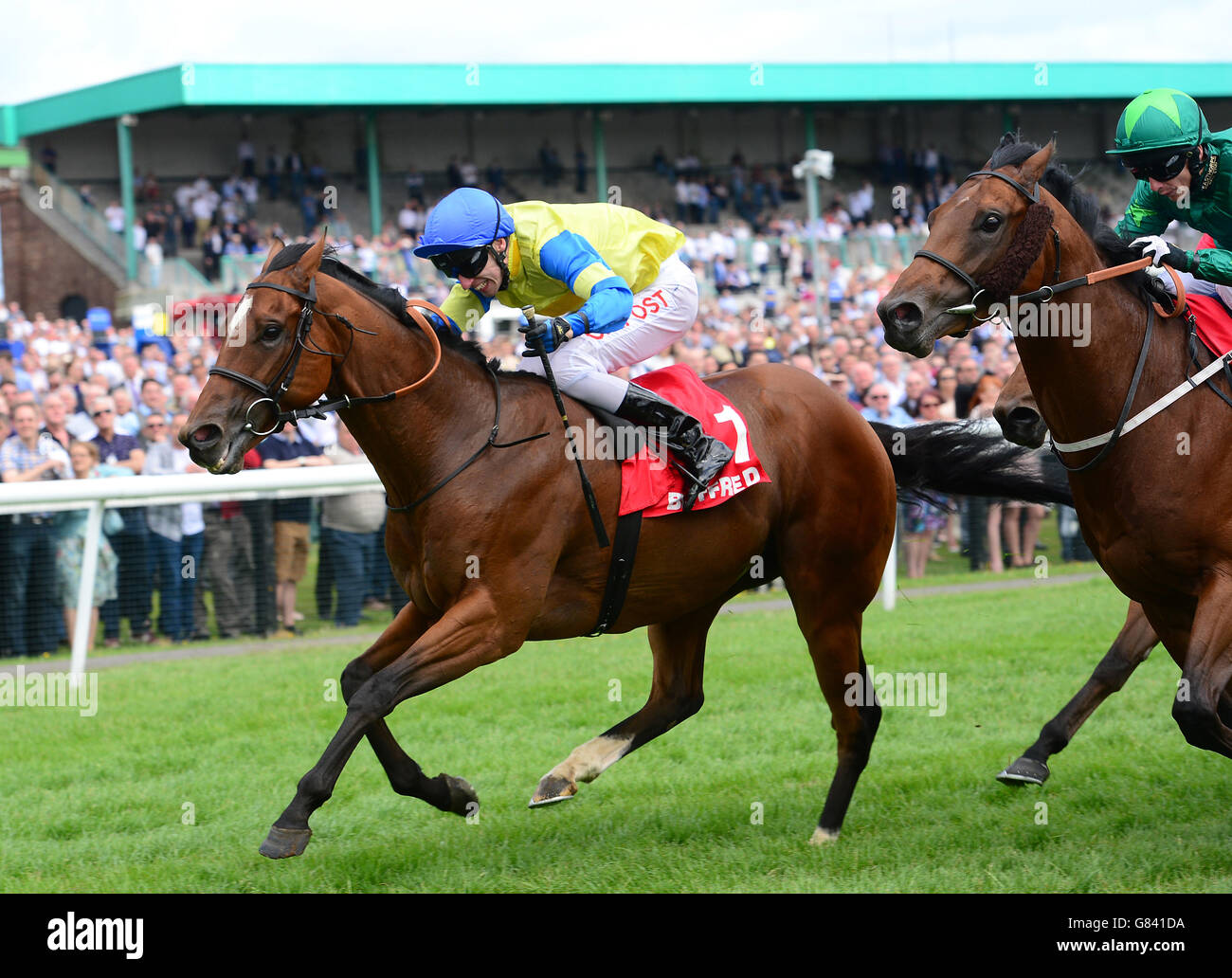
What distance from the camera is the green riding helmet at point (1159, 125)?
3.84 meters

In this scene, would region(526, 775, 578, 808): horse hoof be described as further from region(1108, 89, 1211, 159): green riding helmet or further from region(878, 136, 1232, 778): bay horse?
region(1108, 89, 1211, 159): green riding helmet

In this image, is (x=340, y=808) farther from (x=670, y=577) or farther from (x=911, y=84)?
(x=911, y=84)

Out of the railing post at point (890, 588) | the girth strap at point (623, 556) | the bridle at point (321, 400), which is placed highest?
the bridle at point (321, 400)

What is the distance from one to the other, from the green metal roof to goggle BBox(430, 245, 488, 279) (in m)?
20.5

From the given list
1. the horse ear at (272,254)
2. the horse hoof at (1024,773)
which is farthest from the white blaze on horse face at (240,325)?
the horse hoof at (1024,773)

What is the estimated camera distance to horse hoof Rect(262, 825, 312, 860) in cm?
362

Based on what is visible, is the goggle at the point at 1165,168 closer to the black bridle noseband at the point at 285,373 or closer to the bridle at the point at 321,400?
the bridle at the point at 321,400

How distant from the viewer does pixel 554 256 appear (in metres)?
4.19

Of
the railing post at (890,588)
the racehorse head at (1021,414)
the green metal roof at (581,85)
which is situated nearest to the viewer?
the racehorse head at (1021,414)

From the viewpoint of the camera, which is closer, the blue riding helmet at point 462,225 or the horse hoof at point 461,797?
the blue riding helmet at point 462,225

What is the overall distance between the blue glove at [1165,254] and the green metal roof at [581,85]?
2098cm

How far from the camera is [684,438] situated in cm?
427

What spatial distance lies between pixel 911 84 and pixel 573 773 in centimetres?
2883
